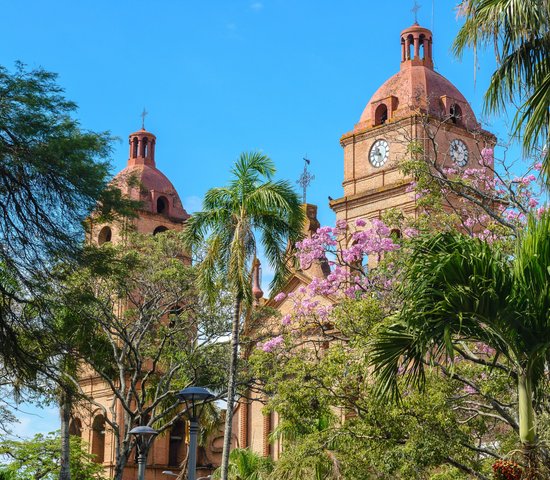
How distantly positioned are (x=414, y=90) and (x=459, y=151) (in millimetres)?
3189

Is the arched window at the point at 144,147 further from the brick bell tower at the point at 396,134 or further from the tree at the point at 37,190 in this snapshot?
the tree at the point at 37,190

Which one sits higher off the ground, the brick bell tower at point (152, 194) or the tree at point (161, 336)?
the brick bell tower at point (152, 194)

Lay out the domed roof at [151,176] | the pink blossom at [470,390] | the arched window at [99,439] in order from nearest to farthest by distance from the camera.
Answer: the pink blossom at [470,390], the arched window at [99,439], the domed roof at [151,176]

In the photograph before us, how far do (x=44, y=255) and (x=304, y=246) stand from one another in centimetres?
1349

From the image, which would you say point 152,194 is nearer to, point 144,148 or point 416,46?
point 144,148

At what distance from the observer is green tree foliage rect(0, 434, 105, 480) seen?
45.0 metres

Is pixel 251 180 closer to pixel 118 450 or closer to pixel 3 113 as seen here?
pixel 3 113

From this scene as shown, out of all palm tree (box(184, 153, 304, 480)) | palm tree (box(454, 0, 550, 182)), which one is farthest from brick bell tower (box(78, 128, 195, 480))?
palm tree (box(454, 0, 550, 182))

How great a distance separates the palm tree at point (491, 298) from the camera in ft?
42.7

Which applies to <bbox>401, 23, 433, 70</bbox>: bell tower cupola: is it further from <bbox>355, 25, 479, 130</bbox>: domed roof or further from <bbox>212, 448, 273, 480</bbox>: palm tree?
<bbox>212, 448, 273, 480</bbox>: palm tree

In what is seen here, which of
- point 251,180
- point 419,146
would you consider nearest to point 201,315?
point 251,180

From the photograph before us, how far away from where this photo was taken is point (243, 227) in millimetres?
28141

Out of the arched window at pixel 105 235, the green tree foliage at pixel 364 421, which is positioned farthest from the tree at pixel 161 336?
the arched window at pixel 105 235

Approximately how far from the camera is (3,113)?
19.0 m
